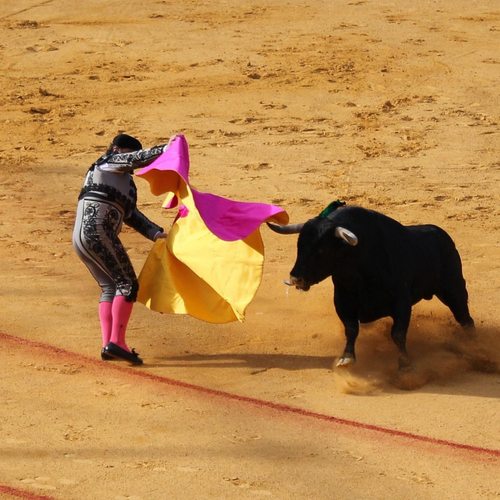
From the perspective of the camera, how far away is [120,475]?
5.32 m

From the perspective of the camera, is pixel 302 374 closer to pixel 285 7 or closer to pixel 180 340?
pixel 180 340

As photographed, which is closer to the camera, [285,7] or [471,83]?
[471,83]

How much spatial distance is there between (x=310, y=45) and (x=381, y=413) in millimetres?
8770

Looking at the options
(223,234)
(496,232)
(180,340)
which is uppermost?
(223,234)

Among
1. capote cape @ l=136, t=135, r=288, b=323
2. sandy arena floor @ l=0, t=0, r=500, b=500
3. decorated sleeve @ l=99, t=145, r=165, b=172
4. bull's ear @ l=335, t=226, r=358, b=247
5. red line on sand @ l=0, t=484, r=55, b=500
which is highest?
decorated sleeve @ l=99, t=145, r=165, b=172

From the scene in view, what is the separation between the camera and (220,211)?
661 cm

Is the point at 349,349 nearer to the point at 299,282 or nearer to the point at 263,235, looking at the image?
the point at 299,282

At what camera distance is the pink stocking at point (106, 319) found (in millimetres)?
6688

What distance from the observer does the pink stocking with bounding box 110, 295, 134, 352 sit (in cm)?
661

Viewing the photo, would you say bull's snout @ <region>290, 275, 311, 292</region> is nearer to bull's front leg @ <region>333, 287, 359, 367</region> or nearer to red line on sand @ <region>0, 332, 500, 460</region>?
bull's front leg @ <region>333, 287, 359, 367</region>

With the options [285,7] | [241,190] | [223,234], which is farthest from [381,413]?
[285,7]

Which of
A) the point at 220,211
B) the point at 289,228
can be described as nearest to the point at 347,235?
the point at 289,228

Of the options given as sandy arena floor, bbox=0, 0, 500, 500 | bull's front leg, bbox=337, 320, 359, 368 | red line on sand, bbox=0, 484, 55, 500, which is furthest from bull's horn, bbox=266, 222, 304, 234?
red line on sand, bbox=0, 484, 55, 500

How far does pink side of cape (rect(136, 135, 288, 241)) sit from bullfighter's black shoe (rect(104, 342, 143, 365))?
959mm
